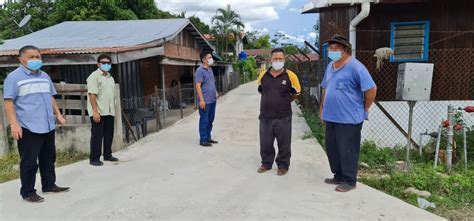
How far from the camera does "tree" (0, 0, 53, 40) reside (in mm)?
23328

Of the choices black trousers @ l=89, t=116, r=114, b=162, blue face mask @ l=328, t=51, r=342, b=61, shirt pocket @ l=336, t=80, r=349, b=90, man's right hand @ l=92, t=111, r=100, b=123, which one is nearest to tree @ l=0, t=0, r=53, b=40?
black trousers @ l=89, t=116, r=114, b=162

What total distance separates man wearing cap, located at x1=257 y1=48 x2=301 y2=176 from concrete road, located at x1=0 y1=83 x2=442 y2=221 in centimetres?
38

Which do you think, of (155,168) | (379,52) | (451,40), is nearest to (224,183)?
(155,168)

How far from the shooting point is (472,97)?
27.5ft

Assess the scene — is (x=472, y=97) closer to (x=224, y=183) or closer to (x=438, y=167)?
(x=438, y=167)

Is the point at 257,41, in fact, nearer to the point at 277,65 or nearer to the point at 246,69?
the point at 246,69

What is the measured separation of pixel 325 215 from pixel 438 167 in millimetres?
2989

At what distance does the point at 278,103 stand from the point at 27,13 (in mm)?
24212

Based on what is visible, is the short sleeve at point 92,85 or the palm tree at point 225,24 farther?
the palm tree at point 225,24

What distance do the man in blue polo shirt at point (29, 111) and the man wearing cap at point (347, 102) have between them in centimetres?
314

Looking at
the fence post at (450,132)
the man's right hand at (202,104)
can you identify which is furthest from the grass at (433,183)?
the man's right hand at (202,104)

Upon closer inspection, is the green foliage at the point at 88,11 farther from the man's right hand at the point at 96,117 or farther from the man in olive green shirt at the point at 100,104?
the man's right hand at the point at 96,117

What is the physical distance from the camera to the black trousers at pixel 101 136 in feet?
17.8

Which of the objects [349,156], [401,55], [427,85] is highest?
[401,55]
